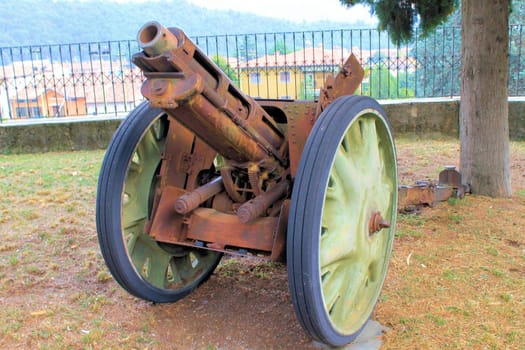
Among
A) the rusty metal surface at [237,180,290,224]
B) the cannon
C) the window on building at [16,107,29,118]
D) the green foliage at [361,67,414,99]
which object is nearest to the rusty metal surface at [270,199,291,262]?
the cannon

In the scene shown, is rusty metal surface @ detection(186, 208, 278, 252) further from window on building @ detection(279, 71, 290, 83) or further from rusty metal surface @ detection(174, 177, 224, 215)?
window on building @ detection(279, 71, 290, 83)

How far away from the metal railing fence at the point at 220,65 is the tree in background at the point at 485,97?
4.48m

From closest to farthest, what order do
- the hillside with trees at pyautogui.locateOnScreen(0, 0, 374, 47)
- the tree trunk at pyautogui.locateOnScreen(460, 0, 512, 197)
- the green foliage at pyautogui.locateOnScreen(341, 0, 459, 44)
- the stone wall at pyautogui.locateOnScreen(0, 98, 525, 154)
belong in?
the tree trunk at pyautogui.locateOnScreen(460, 0, 512, 197)
the green foliage at pyautogui.locateOnScreen(341, 0, 459, 44)
the stone wall at pyautogui.locateOnScreen(0, 98, 525, 154)
the hillside with trees at pyautogui.locateOnScreen(0, 0, 374, 47)

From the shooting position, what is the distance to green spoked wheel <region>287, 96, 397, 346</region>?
244 centimetres

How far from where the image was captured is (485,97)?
548 cm

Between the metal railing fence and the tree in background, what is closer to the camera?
the tree in background

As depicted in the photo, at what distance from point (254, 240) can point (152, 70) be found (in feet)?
3.50

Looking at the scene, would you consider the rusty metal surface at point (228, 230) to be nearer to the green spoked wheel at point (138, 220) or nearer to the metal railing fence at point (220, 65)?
the green spoked wheel at point (138, 220)

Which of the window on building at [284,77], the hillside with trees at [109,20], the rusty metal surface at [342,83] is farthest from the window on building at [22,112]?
the rusty metal surface at [342,83]

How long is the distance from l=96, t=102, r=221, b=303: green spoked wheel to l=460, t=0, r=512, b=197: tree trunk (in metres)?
3.21

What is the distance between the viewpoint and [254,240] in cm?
300

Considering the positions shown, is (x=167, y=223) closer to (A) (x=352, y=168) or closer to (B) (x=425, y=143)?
(A) (x=352, y=168)

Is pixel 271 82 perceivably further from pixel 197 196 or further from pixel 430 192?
pixel 197 196

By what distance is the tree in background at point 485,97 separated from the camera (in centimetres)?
533
